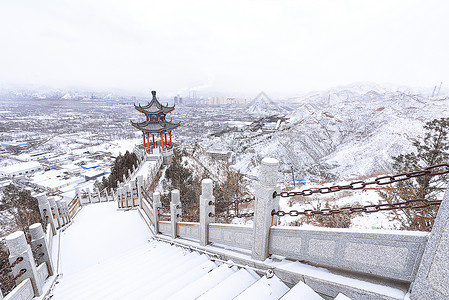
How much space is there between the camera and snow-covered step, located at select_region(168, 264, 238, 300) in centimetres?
255

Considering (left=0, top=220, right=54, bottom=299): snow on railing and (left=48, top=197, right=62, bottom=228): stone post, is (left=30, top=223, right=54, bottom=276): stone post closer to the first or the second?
(left=0, top=220, right=54, bottom=299): snow on railing

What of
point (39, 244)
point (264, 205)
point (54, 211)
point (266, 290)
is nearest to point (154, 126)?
point (54, 211)

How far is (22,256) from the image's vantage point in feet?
10.7

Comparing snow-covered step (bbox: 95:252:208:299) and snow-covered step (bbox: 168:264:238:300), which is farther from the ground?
snow-covered step (bbox: 168:264:238:300)

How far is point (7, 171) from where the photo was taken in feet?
144

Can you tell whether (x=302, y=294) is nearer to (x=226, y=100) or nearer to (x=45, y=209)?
(x=45, y=209)

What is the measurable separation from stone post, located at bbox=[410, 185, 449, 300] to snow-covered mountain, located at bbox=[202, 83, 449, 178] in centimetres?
2496

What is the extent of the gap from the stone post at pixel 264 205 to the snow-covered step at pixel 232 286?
1.15 feet

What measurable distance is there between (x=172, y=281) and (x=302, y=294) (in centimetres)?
194

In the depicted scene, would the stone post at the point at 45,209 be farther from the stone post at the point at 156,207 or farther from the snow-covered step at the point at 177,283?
the snow-covered step at the point at 177,283

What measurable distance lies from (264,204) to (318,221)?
299 inches

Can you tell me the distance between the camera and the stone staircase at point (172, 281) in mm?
2391

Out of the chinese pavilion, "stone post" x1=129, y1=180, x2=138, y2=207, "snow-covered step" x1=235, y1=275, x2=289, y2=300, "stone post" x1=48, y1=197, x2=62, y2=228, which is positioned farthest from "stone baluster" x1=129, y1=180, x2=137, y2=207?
the chinese pavilion

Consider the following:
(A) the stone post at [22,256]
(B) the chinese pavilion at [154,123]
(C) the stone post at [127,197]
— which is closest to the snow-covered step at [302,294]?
(A) the stone post at [22,256]
